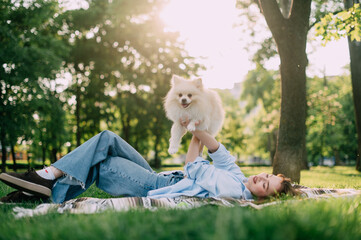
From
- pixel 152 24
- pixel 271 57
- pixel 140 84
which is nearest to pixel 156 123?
pixel 140 84

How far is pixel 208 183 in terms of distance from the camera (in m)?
3.01

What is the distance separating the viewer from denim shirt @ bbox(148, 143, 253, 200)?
2986 millimetres

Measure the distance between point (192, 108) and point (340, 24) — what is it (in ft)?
13.3

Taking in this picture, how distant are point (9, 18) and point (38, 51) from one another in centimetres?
193

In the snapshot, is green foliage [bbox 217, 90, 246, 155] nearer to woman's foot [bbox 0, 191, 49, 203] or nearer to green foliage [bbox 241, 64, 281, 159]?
green foliage [bbox 241, 64, 281, 159]

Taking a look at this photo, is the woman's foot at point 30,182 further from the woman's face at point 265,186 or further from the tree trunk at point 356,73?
the tree trunk at point 356,73

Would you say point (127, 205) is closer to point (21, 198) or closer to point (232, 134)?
point (21, 198)

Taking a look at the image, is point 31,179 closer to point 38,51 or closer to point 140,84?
point 38,51

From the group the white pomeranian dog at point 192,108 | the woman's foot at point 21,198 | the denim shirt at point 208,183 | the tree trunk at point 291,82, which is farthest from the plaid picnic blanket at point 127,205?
the tree trunk at point 291,82

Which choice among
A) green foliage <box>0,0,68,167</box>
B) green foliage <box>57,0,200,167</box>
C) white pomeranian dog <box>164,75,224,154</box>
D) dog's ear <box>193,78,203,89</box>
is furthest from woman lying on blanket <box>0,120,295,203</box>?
green foliage <box>57,0,200,167</box>

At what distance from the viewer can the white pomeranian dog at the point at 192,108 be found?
417cm

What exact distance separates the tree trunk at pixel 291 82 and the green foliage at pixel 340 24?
2.44ft

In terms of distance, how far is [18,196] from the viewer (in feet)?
9.93

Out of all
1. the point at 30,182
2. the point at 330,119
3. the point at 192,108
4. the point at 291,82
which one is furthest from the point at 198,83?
the point at 330,119
